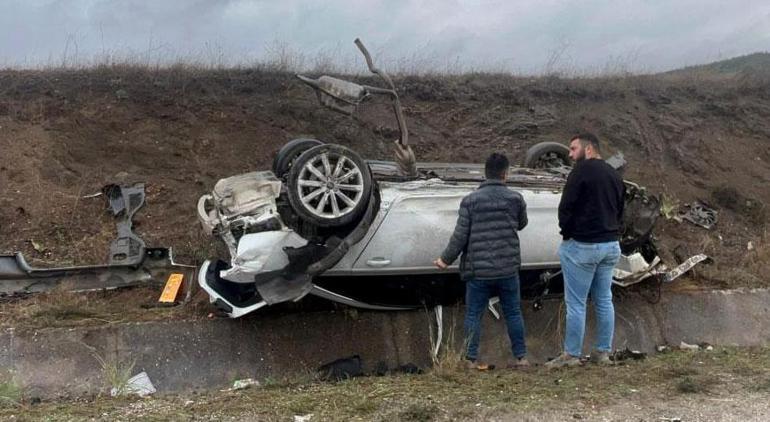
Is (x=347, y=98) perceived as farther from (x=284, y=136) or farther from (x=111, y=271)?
(x=284, y=136)

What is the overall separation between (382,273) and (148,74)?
6254 mm

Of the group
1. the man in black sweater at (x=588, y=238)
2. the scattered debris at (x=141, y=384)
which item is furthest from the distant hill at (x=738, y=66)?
the scattered debris at (x=141, y=384)

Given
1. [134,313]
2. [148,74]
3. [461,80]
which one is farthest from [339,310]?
[461,80]

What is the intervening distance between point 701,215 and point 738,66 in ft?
29.1

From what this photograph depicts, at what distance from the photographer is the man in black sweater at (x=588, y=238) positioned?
191 inches

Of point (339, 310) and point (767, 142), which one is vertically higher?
point (767, 142)

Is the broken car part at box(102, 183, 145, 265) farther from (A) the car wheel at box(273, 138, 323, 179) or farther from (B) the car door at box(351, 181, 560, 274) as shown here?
(B) the car door at box(351, 181, 560, 274)

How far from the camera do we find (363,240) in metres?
5.38

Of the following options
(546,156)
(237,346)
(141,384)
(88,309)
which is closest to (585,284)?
(546,156)

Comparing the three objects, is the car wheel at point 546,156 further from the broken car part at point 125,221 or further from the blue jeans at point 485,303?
the broken car part at point 125,221

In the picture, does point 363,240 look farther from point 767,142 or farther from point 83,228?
point 767,142

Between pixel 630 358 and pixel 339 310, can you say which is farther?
pixel 339 310

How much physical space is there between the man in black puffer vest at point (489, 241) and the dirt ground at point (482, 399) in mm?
611

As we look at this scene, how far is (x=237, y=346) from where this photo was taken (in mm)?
5949
